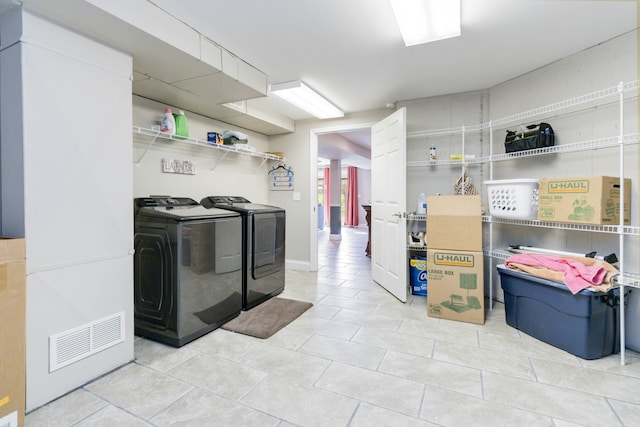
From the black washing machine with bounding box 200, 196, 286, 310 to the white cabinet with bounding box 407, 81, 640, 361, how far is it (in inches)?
69.7

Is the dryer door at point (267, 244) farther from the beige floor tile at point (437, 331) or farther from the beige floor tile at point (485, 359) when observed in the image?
the beige floor tile at point (485, 359)

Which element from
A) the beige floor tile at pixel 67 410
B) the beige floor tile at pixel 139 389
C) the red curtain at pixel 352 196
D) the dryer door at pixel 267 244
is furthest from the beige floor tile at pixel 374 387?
the red curtain at pixel 352 196

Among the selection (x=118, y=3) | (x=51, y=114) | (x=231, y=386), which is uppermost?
(x=118, y=3)

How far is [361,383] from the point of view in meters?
1.79

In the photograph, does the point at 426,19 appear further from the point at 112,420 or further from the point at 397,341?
the point at 112,420

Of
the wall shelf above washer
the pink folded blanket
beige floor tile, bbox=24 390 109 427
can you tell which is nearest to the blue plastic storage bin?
the pink folded blanket

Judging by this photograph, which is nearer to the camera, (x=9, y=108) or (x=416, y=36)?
(x=9, y=108)

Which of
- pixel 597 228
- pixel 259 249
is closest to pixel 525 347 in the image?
pixel 597 228

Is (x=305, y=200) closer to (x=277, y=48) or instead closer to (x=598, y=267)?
(x=277, y=48)

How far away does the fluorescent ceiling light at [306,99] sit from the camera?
315cm

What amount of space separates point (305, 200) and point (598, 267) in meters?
3.31

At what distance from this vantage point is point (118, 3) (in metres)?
1.65

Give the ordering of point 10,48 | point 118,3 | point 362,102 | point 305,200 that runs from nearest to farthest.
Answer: point 10,48 < point 118,3 < point 362,102 < point 305,200

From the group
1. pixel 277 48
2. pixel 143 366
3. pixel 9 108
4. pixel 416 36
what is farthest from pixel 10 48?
pixel 416 36
